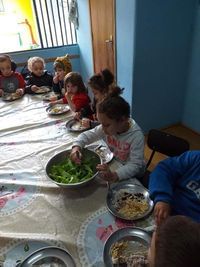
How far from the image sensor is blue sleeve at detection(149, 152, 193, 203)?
35.4 inches

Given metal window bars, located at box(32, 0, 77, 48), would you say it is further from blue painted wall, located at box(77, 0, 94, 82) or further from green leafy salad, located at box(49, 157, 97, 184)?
green leafy salad, located at box(49, 157, 97, 184)

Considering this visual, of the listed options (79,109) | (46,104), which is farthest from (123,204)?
(46,104)

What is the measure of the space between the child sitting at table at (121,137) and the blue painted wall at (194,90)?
74.0 inches

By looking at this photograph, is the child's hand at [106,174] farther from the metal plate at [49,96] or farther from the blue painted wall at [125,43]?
the blue painted wall at [125,43]

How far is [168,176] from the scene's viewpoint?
0.98 meters

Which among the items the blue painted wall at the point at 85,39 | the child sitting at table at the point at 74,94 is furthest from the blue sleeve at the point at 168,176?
the blue painted wall at the point at 85,39

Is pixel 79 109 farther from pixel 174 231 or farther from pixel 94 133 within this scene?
pixel 174 231

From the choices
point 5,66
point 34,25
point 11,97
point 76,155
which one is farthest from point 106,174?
point 34,25

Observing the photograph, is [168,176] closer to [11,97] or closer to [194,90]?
[11,97]

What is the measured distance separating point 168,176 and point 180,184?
0.06m

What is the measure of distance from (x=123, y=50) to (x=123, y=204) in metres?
2.25

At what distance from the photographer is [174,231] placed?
0.44 meters

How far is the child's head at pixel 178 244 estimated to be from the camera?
1.31ft

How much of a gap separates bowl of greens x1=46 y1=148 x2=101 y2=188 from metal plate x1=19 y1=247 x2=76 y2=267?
0.85ft
